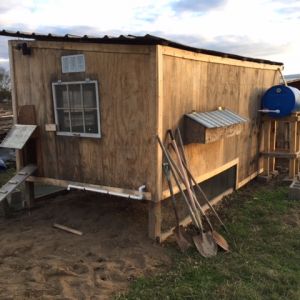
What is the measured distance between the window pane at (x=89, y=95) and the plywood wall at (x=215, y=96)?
3.53 feet

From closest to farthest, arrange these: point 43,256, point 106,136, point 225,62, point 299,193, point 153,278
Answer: point 153,278 < point 43,256 < point 106,136 < point 225,62 < point 299,193

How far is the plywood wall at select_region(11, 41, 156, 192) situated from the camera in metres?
5.14

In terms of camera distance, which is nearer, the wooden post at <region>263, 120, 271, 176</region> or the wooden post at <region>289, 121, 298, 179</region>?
the wooden post at <region>289, 121, 298, 179</region>

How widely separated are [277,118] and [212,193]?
114 inches

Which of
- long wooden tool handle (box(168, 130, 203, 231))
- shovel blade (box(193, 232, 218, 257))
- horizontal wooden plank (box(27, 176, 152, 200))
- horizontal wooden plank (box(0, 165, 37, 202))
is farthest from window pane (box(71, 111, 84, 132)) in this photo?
shovel blade (box(193, 232, 218, 257))

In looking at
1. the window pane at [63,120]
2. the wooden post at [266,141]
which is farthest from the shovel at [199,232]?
the wooden post at [266,141]

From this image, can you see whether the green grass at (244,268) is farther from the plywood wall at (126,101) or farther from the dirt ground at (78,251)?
the plywood wall at (126,101)

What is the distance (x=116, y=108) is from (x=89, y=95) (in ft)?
1.70

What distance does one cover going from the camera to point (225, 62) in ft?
23.0

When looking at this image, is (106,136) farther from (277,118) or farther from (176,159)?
(277,118)

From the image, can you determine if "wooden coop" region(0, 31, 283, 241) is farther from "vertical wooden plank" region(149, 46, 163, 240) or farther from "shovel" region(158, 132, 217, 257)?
"shovel" region(158, 132, 217, 257)

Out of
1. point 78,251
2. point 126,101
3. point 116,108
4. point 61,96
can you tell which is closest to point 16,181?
point 61,96

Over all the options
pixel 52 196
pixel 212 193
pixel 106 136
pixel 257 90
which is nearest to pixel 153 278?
pixel 106 136

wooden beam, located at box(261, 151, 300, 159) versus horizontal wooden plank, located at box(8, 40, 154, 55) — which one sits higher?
horizontal wooden plank, located at box(8, 40, 154, 55)
